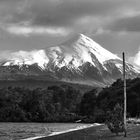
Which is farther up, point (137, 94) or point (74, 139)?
point (137, 94)

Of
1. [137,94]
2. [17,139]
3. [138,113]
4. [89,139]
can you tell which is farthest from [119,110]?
[137,94]

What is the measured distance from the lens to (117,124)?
74.4m

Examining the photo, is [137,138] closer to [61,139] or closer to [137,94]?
[61,139]

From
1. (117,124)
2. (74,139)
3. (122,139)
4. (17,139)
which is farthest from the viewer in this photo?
(17,139)

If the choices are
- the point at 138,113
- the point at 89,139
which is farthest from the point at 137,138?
the point at 138,113

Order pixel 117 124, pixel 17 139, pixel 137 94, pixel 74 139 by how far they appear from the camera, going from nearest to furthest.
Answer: pixel 74 139, pixel 117 124, pixel 17 139, pixel 137 94

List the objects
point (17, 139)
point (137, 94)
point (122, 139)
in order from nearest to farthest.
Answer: point (122, 139) < point (17, 139) < point (137, 94)

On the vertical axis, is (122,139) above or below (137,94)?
below

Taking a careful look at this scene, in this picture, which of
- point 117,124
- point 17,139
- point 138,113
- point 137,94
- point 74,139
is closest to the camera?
point 74,139

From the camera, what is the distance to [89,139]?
67.9 metres

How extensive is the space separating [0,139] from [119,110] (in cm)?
2289

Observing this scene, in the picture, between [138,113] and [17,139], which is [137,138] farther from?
[138,113]

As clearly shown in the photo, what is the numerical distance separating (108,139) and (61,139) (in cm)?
814

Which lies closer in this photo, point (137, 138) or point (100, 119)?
point (137, 138)
